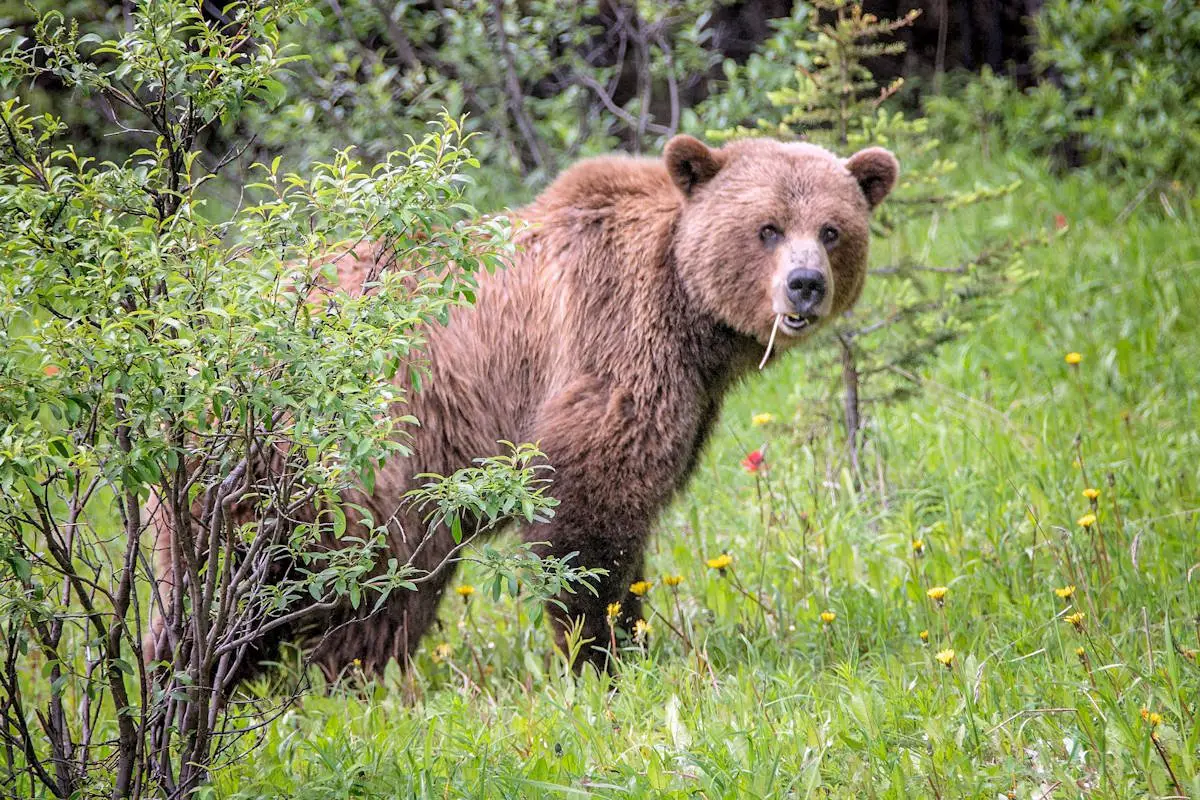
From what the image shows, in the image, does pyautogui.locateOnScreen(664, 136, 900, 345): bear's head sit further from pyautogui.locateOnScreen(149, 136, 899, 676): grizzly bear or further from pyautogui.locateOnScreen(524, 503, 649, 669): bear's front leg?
pyautogui.locateOnScreen(524, 503, 649, 669): bear's front leg

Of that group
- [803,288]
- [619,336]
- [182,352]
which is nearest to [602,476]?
[619,336]

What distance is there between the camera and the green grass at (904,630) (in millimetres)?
3062

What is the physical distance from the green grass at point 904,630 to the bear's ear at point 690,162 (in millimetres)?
1416

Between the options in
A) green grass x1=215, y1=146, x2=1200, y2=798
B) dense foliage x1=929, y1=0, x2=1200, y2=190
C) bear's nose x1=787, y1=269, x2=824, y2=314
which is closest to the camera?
green grass x1=215, y1=146, x2=1200, y2=798

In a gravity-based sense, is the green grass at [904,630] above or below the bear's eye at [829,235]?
below

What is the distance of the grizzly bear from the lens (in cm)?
441

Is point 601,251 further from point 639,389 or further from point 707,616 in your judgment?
point 707,616

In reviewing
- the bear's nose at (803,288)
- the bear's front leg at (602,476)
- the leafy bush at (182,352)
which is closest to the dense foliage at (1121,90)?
the bear's nose at (803,288)

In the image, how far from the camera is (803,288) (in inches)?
178

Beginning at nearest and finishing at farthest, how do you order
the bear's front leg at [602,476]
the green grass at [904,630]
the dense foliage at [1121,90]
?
the green grass at [904,630]
the bear's front leg at [602,476]
the dense foliage at [1121,90]

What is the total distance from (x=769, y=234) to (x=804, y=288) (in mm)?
A: 325

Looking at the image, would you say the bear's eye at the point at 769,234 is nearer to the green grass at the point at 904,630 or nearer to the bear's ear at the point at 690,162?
the bear's ear at the point at 690,162

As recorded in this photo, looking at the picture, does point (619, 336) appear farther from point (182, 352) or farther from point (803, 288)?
point (182, 352)

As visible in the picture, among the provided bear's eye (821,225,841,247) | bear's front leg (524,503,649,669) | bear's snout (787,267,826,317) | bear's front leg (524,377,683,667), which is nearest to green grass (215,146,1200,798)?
bear's front leg (524,503,649,669)
